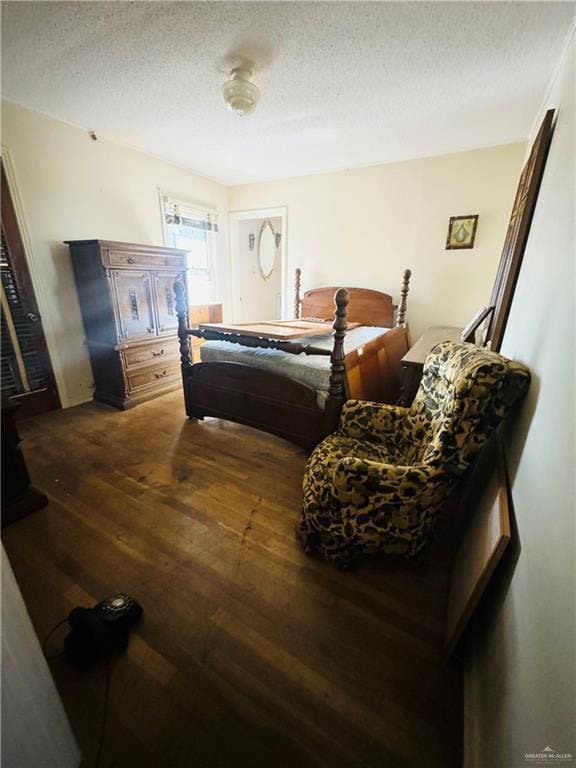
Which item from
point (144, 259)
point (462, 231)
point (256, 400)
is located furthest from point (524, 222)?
point (144, 259)

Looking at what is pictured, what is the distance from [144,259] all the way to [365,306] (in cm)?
256

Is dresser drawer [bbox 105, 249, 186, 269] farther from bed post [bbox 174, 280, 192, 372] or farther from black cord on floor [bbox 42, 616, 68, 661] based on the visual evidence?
black cord on floor [bbox 42, 616, 68, 661]

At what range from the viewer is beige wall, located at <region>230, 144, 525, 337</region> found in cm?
313

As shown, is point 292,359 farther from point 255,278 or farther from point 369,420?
point 255,278

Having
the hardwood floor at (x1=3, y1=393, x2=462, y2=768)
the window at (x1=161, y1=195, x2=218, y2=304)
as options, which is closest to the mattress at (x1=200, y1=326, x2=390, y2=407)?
the hardwood floor at (x1=3, y1=393, x2=462, y2=768)

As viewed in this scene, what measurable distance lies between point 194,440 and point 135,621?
1.38 meters

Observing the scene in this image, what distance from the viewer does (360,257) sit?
3.84m

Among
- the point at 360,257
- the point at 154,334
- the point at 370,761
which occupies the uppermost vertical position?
the point at 360,257

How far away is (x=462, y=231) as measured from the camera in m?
3.26

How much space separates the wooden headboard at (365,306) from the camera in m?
3.64

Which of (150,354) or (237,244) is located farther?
(237,244)

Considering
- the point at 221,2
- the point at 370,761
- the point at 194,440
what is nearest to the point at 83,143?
the point at 221,2

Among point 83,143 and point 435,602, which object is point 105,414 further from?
point 435,602

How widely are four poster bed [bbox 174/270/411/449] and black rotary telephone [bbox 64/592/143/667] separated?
4.39ft
